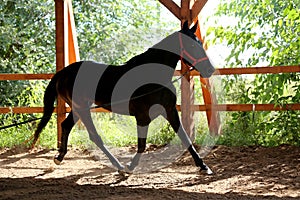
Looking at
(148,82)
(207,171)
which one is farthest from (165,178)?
(148,82)

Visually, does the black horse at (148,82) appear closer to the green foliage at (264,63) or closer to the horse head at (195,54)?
the horse head at (195,54)

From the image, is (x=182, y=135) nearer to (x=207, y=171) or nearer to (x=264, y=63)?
(x=207, y=171)

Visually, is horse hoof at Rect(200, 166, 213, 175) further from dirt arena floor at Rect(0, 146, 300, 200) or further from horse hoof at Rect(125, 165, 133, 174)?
horse hoof at Rect(125, 165, 133, 174)

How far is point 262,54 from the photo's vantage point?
6.57 m

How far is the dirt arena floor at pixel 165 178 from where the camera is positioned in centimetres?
394

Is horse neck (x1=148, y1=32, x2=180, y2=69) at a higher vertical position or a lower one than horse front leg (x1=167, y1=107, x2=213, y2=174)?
higher

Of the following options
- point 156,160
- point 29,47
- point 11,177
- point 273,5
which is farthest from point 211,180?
point 29,47

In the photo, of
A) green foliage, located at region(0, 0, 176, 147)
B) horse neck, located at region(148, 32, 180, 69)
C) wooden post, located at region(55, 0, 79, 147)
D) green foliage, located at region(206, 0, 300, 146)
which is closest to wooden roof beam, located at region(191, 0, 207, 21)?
green foliage, located at region(206, 0, 300, 146)

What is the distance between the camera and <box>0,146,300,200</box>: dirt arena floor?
3.94m

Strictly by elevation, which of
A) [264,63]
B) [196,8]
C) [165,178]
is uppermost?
[196,8]

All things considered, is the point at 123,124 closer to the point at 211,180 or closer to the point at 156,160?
the point at 156,160

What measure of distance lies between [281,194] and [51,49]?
24.7 feet

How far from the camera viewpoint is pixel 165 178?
4.73 metres

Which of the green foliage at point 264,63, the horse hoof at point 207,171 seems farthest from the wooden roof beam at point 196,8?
A: the horse hoof at point 207,171
